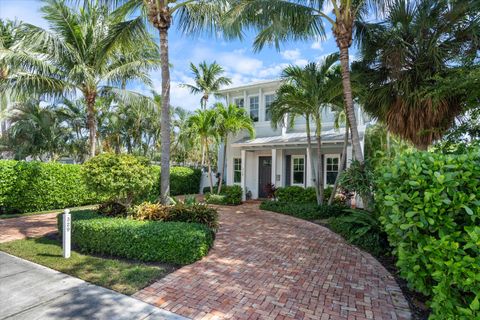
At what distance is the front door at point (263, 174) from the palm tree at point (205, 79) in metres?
10.3

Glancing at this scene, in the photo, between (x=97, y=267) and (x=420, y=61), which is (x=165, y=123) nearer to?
(x=97, y=267)

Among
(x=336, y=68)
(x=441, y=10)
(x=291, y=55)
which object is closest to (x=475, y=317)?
(x=441, y=10)

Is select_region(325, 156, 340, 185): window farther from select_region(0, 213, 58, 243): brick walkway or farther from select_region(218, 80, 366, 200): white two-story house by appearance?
select_region(0, 213, 58, 243): brick walkway

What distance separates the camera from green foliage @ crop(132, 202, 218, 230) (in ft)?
22.8

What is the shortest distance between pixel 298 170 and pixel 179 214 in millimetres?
9449

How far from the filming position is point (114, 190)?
7.00 metres

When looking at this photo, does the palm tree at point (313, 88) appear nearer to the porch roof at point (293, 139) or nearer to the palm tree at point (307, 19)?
the palm tree at point (307, 19)

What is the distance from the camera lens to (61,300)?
13.5 feet

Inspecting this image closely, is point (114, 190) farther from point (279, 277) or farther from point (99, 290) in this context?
point (279, 277)

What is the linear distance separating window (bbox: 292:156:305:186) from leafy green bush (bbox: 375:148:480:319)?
11.7 m

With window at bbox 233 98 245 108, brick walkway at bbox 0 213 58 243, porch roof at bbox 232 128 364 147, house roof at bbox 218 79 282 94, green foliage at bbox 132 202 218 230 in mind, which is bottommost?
brick walkway at bbox 0 213 58 243

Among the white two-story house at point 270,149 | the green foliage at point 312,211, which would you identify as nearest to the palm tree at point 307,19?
the green foliage at point 312,211

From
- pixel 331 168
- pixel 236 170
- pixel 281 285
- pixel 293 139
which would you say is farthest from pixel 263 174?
pixel 281 285

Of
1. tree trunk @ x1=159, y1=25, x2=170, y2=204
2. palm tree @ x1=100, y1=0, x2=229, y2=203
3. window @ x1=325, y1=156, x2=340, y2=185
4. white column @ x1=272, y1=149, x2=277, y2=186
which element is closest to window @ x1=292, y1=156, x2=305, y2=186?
window @ x1=325, y1=156, x2=340, y2=185
